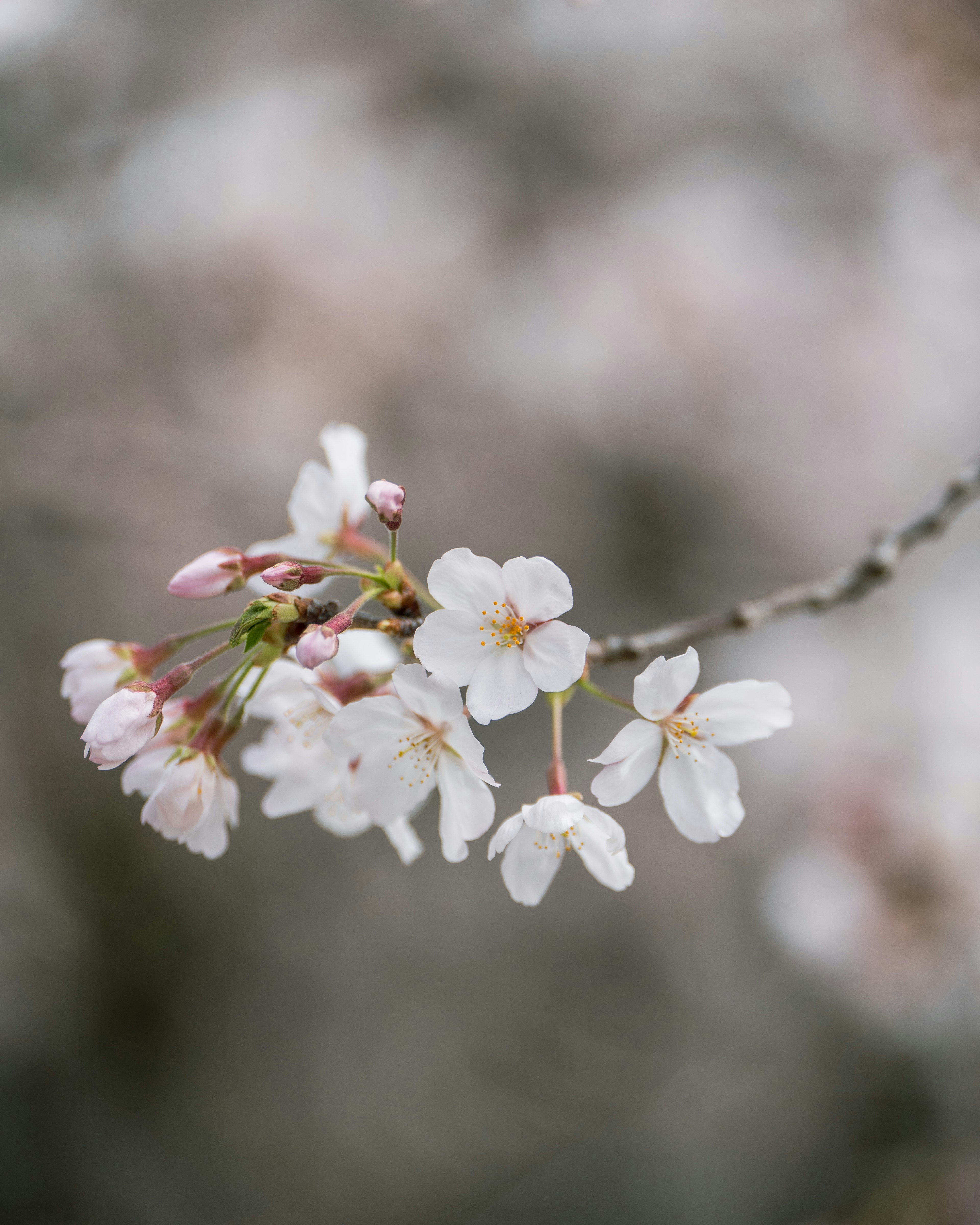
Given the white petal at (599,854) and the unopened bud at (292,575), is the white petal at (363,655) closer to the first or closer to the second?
the unopened bud at (292,575)

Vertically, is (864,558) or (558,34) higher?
(558,34)

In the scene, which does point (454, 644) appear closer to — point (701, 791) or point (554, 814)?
point (554, 814)

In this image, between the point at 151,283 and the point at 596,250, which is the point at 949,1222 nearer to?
the point at 596,250

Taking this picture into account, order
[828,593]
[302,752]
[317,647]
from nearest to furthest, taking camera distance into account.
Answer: [317,647]
[302,752]
[828,593]

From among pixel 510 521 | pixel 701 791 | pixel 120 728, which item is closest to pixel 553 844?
pixel 701 791

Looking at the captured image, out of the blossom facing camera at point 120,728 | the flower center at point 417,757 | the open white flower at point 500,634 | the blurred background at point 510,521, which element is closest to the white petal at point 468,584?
the open white flower at point 500,634

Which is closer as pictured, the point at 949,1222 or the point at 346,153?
the point at 346,153

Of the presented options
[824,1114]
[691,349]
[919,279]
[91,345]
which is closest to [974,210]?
[919,279]
